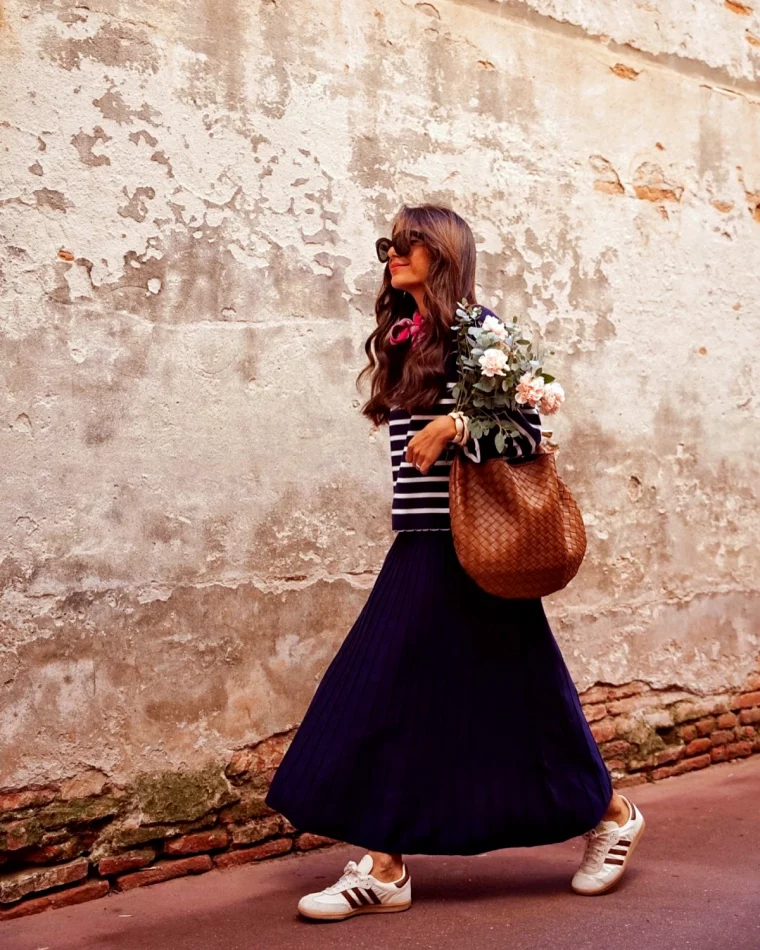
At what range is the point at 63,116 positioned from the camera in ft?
12.4

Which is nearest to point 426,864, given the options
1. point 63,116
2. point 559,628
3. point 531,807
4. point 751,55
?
point 531,807

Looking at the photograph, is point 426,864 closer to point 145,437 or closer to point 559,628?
point 559,628

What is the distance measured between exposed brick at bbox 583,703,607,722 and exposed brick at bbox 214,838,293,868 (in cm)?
152

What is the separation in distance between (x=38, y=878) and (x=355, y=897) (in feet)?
3.15

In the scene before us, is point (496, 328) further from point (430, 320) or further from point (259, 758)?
point (259, 758)

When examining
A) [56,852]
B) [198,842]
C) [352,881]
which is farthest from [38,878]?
[352,881]

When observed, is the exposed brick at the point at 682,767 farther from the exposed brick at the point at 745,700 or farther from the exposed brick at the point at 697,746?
the exposed brick at the point at 745,700

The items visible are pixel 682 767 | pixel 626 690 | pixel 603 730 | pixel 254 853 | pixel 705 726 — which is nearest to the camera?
pixel 254 853

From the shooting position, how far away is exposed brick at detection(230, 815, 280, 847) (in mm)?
4020

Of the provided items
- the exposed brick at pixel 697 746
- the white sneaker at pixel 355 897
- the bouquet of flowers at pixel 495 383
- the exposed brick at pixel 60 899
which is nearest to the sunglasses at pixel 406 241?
the bouquet of flowers at pixel 495 383

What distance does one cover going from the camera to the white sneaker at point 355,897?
3342 millimetres

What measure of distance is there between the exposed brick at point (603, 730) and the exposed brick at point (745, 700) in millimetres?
786

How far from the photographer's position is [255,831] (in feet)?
13.3

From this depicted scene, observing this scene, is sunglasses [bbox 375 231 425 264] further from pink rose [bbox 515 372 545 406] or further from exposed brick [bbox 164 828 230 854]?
exposed brick [bbox 164 828 230 854]
